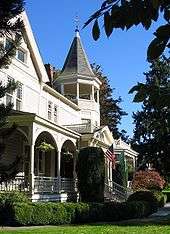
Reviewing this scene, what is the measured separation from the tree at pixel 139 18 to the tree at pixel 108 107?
67466 millimetres

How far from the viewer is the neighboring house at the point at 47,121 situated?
84.6ft

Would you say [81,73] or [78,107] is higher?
[81,73]

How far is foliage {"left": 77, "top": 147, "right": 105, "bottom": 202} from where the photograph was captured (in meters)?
29.9

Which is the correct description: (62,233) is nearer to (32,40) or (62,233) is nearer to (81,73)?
(32,40)

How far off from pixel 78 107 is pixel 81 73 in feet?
10.5

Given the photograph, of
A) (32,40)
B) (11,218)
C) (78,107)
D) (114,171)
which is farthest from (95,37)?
(114,171)

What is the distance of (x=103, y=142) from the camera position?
39.6 m

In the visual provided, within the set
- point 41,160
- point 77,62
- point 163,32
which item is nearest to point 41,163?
point 41,160

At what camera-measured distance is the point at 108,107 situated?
7438 cm

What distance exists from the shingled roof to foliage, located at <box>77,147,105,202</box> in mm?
15265

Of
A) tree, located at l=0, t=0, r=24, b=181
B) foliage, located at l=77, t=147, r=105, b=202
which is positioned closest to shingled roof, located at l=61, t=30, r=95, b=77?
foliage, located at l=77, t=147, r=105, b=202

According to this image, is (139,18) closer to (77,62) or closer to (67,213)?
(67,213)

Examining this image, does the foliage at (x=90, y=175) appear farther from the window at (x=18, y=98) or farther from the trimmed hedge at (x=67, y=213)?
the window at (x=18, y=98)

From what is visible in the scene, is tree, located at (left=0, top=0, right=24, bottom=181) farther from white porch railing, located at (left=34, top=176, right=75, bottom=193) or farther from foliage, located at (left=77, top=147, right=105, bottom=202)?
foliage, located at (left=77, top=147, right=105, bottom=202)
